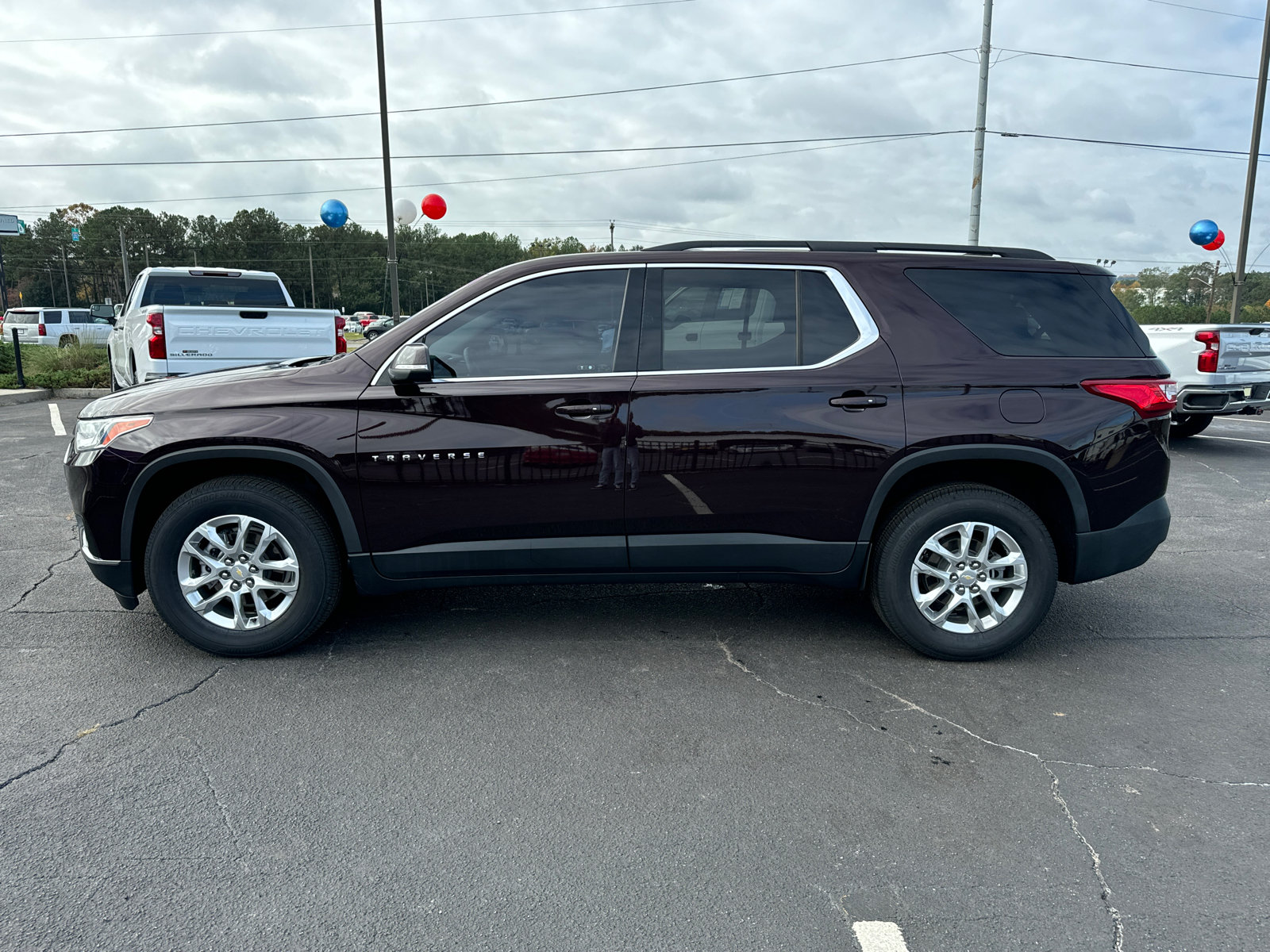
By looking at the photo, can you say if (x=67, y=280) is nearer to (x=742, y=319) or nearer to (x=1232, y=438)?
(x=1232, y=438)

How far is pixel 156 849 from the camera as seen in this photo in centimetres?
252

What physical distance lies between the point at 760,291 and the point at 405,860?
270 cm

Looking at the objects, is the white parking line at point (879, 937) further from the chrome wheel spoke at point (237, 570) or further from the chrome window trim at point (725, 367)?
the chrome wheel spoke at point (237, 570)

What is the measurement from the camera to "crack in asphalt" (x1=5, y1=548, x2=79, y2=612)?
4666mm

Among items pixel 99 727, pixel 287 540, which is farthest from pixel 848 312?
pixel 99 727

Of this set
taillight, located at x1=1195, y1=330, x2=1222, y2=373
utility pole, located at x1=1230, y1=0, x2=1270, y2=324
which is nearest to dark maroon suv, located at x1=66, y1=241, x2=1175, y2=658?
taillight, located at x1=1195, y1=330, x2=1222, y2=373

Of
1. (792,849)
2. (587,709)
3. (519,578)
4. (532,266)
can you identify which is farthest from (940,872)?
(532,266)

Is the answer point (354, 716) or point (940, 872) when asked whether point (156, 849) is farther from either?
point (940, 872)

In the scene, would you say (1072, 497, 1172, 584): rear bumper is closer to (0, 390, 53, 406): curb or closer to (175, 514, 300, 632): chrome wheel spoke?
(175, 514, 300, 632): chrome wheel spoke

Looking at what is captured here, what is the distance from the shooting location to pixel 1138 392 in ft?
12.8

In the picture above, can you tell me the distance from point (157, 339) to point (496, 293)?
653cm

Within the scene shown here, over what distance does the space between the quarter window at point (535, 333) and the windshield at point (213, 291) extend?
839cm

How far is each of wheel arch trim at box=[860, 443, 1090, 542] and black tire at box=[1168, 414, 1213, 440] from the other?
8.36m

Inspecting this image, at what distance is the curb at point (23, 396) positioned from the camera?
46.0ft
